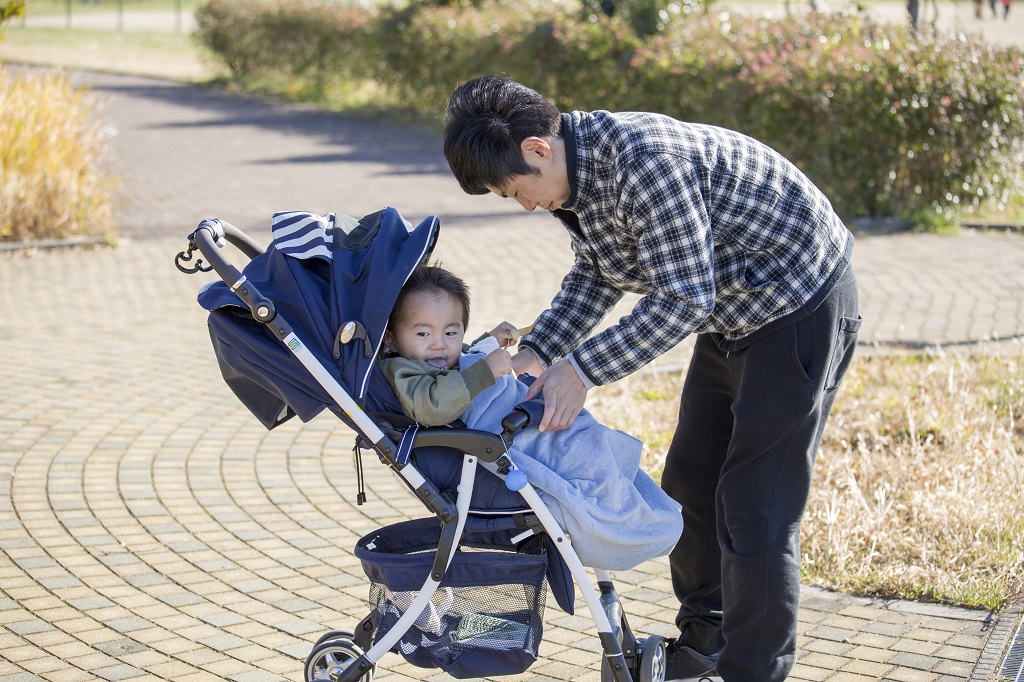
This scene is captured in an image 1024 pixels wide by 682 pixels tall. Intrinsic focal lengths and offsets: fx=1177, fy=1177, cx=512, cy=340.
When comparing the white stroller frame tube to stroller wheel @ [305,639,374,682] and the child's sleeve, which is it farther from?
stroller wheel @ [305,639,374,682]

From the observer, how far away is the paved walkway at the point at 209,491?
12.8 feet

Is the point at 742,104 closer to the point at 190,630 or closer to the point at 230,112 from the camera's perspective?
the point at 190,630

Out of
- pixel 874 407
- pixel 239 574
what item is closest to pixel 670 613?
pixel 239 574

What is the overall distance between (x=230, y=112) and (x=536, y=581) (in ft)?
63.3

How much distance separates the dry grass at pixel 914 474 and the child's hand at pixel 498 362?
6.66ft

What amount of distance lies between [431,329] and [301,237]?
0.43 m

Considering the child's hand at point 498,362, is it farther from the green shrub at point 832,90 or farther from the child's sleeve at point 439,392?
the green shrub at point 832,90

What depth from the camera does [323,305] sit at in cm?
321

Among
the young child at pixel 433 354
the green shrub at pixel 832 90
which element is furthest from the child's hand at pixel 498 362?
the green shrub at pixel 832 90

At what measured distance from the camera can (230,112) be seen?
69.3ft

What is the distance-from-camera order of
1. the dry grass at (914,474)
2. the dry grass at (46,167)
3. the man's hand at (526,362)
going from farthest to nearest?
the dry grass at (46,167) < the dry grass at (914,474) < the man's hand at (526,362)

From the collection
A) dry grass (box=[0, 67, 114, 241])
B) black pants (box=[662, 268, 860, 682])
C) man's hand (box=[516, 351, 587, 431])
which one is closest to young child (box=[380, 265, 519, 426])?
man's hand (box=[516, 351, 587, 431])

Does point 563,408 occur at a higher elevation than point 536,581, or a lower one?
higher

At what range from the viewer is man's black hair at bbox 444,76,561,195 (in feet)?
9.68
